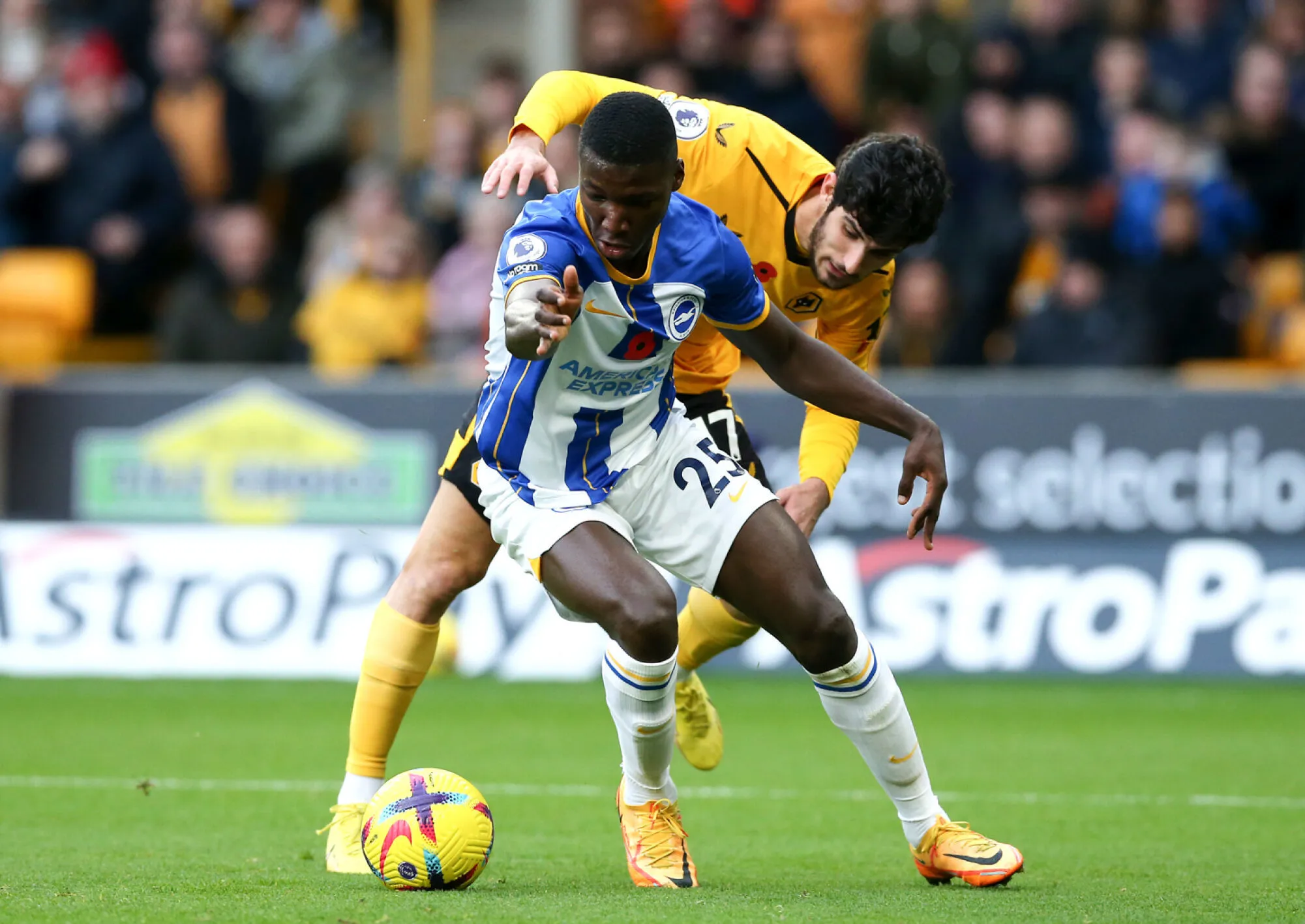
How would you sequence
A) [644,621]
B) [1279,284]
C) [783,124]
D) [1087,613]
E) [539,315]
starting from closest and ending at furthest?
[539,315] → [644,621] → [1087,613] → [1279,284] → [783,124]

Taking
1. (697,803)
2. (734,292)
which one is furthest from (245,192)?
(734,292)

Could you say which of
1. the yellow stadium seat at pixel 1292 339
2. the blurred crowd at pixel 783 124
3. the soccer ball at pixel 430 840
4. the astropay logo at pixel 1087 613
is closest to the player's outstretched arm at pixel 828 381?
the soccer ball at pixel 430 840

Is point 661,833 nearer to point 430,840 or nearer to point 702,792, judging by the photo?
point 430,840

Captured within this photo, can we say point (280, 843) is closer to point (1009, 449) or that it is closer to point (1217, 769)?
point (1217, 769)

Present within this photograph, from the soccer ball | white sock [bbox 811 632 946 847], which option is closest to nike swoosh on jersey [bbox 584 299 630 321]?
white sock [bbox 811 632 946 847]

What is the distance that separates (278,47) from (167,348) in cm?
254

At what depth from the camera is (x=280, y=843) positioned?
212 inches

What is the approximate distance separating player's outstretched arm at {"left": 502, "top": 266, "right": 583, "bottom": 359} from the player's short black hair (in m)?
0.28

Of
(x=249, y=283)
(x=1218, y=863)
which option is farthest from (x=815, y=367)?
(x=249, y=283)

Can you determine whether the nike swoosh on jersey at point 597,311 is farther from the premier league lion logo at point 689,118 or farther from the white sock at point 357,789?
the white sock at point 357,789

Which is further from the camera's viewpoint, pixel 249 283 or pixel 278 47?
pixel 278 47

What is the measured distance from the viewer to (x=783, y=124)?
39.4 ft

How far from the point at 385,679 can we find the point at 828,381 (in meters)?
1.47

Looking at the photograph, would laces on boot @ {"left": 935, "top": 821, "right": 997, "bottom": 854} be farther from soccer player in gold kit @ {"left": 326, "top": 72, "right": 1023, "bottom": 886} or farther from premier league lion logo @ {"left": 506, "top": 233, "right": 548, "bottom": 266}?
premier league lion logo @ {"left": 506, "top": 233, "right": 548, "bottom": 266}
